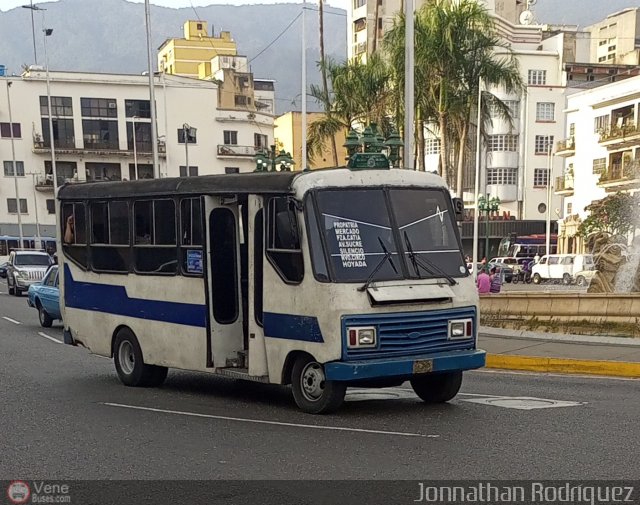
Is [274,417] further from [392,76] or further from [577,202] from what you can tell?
[577,202]

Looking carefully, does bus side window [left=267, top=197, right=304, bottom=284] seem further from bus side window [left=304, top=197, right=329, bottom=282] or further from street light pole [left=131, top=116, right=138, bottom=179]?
street light pole [left=131, top=116, right=138, bottom=179]

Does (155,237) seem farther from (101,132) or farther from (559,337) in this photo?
(101,132)

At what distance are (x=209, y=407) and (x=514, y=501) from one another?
4824mm

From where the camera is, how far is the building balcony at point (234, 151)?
267 ft

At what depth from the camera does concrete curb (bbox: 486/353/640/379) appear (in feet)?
39.8

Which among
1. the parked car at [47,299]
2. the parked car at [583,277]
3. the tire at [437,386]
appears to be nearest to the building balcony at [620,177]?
the parked car at [583,277]

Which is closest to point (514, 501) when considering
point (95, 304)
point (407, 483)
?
point (407, 483)

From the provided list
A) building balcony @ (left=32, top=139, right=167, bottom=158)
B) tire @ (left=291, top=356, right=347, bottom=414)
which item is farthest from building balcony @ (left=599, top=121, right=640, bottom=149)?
tire @ (left=291, top=356, right=347, bottom=414)

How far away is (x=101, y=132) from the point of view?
7806cm

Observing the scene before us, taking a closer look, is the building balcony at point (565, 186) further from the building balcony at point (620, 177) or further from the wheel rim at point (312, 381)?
the wheel rim at point (312, 381)

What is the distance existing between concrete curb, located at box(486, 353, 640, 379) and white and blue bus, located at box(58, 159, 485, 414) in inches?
140

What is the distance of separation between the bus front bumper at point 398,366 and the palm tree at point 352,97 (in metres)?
23.8

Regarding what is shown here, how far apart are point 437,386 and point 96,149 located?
235 feet

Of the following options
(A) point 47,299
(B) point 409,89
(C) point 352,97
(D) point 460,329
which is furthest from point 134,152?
(D) point 460,329
